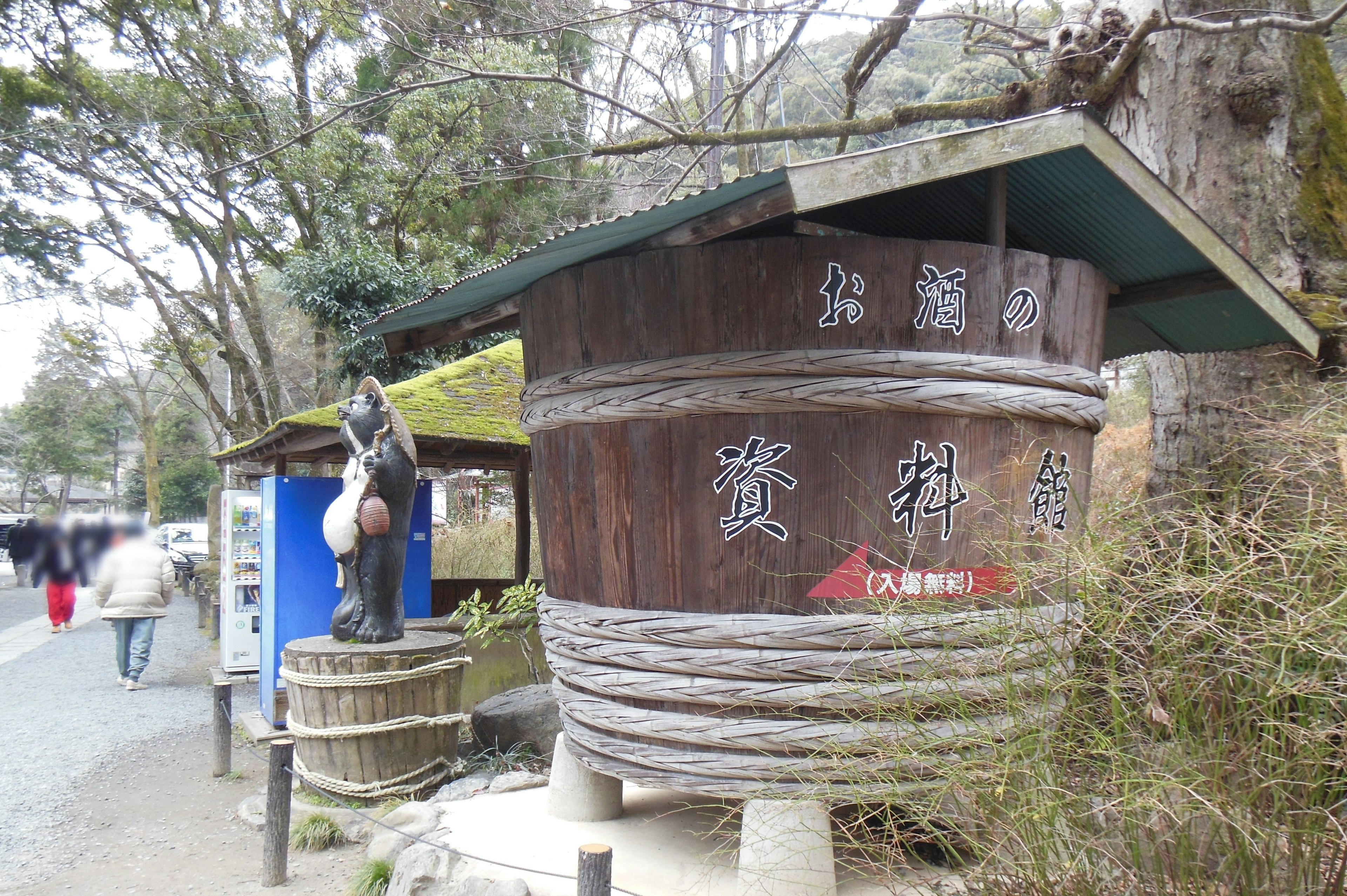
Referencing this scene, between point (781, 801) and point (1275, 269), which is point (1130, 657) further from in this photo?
point (1275, 269)

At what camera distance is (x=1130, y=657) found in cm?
213

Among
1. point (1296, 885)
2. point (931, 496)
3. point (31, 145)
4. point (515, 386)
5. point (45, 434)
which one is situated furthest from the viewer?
point (45, 434)

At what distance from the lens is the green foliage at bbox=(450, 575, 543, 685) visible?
A: 6.77m

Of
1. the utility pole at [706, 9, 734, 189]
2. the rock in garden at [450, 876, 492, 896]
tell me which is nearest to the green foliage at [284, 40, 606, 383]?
the utility pole at [706, 9, 734, 189]

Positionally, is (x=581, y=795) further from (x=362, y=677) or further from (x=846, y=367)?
(x=846, y=367)

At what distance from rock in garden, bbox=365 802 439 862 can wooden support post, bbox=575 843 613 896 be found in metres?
1.40

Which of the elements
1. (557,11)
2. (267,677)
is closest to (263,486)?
(267,677)

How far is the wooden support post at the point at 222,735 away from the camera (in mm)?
6145

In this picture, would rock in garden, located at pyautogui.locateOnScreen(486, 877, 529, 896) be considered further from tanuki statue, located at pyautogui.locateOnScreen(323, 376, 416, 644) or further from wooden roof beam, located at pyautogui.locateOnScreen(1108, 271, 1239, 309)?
wooden roof beam, located at pyautogui.locateOnScreen(1108, 271, 1239, 309)

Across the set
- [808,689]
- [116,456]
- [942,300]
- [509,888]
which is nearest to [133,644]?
[509,888]

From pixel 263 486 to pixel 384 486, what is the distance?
1.90m

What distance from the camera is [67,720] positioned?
810cm

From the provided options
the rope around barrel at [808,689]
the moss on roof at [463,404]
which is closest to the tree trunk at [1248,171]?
the rope around barrel at [808,689]

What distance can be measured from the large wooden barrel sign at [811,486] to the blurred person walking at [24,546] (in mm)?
6455
